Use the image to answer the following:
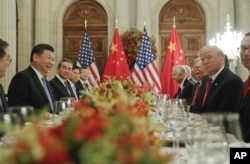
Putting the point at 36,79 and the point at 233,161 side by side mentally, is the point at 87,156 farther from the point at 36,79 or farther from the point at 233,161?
the point at 36,79

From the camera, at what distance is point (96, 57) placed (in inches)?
485

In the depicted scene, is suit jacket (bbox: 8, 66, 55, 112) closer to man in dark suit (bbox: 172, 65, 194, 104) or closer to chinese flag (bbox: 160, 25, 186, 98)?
man in dark suit (bbox: 172, 65, 194, 104)

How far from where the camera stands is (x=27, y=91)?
16.5ft

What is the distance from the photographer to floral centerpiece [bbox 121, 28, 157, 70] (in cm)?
1107

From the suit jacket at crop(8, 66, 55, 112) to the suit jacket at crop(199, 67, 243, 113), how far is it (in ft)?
6.14

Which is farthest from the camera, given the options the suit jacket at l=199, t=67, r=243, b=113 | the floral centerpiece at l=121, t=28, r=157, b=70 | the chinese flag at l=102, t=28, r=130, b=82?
the floral centerpiece at l=121, t=28, r=157, b=70

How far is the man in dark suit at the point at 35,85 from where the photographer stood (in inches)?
194

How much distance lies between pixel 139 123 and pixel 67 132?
227 mm

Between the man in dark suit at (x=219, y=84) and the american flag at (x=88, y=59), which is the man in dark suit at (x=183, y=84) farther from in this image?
the american flag at (x=88, y=59)

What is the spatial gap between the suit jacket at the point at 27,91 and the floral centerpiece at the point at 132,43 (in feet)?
19.9

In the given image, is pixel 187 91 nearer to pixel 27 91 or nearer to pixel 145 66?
pixel 145 66

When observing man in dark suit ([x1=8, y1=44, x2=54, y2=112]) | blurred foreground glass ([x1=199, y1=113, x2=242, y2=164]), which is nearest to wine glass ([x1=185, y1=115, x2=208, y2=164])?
blurred foreground glass ([x1=199, y1=113, x2=242, y2=164])

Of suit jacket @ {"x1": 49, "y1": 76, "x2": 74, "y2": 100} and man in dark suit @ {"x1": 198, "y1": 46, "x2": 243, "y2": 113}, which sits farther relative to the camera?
suit jacket @ {"x1": 49, "y1": 76, "x2": 74, "y2": 100}

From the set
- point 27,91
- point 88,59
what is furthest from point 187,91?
point 88,59
